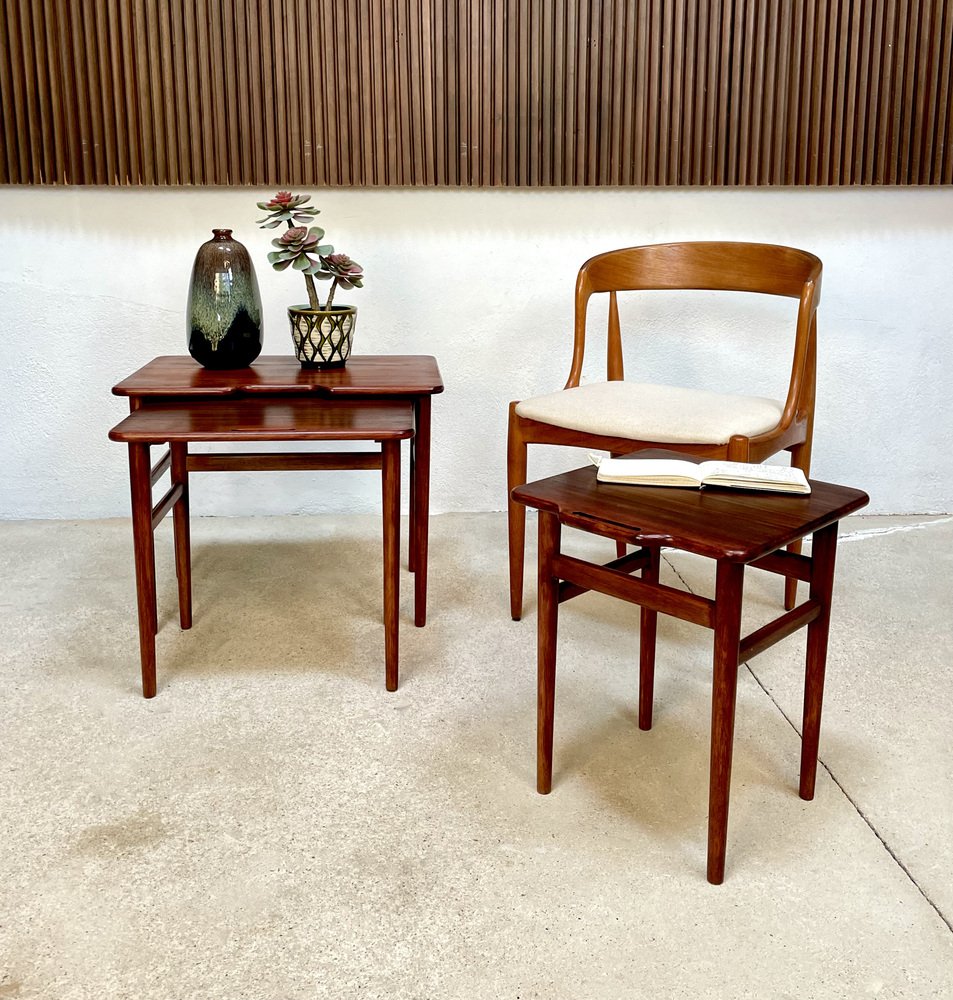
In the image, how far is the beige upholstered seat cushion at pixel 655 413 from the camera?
2.25 meters

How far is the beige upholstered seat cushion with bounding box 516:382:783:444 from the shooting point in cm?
225

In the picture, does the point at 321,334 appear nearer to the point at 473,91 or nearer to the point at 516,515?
the point at 516,515

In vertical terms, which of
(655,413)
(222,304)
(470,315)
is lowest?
(655,413)

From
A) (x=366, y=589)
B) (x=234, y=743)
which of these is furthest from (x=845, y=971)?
(x=366, y=589)

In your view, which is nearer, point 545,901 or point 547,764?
point 545,901

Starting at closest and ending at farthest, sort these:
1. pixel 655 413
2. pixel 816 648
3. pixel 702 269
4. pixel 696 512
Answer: pixel 696 512 < pixel 816 648 < pixel 655 413 < pixel 702 269

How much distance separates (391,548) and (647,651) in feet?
1.74

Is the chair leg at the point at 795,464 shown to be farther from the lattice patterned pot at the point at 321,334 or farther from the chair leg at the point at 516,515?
the lattice patterned pot at the point at 321,334

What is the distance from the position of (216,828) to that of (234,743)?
0.29m

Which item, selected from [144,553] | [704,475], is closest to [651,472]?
[704,475]

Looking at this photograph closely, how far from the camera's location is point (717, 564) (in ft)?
4.96

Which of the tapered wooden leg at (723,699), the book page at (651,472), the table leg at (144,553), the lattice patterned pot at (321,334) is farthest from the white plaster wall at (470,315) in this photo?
the tapered wooden leg at (723,699)

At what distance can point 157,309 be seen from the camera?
10.7 feet

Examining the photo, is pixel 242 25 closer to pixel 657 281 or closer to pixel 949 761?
pixel 657 281
